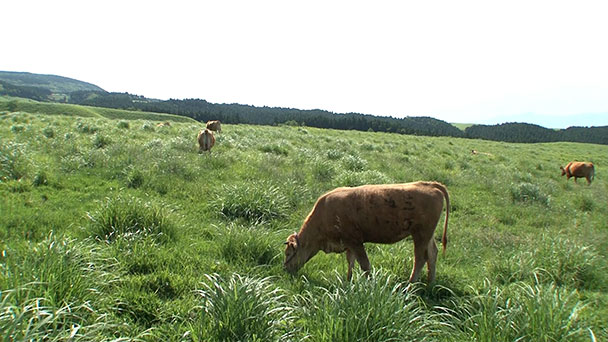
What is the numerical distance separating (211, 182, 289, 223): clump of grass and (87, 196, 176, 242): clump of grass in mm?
1575

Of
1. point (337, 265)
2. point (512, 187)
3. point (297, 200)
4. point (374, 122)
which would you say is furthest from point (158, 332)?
point (374, 122)

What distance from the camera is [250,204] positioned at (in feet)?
24.3

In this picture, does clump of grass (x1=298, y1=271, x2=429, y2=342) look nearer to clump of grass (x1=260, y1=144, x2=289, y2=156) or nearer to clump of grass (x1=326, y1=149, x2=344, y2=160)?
clump of grass (x1=326, y1=149, x2=344, y2=160)

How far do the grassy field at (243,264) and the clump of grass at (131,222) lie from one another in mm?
29

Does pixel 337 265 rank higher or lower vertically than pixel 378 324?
lower

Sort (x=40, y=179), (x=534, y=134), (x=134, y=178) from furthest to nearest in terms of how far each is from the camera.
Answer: (x=534, y=134), (x=134, y=178), (x=40, y=179)

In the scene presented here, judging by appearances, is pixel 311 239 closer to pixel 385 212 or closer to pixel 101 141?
pixel 385 212

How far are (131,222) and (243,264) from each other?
2.13 meters

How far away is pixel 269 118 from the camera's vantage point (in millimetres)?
120062

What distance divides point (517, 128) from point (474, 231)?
12221 centimetres

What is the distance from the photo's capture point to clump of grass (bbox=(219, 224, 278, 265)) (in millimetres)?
5246

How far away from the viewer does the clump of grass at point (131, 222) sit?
537cm

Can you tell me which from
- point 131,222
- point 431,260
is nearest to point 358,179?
point 431,260

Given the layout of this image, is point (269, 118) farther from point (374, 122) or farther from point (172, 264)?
point (172, 264)
